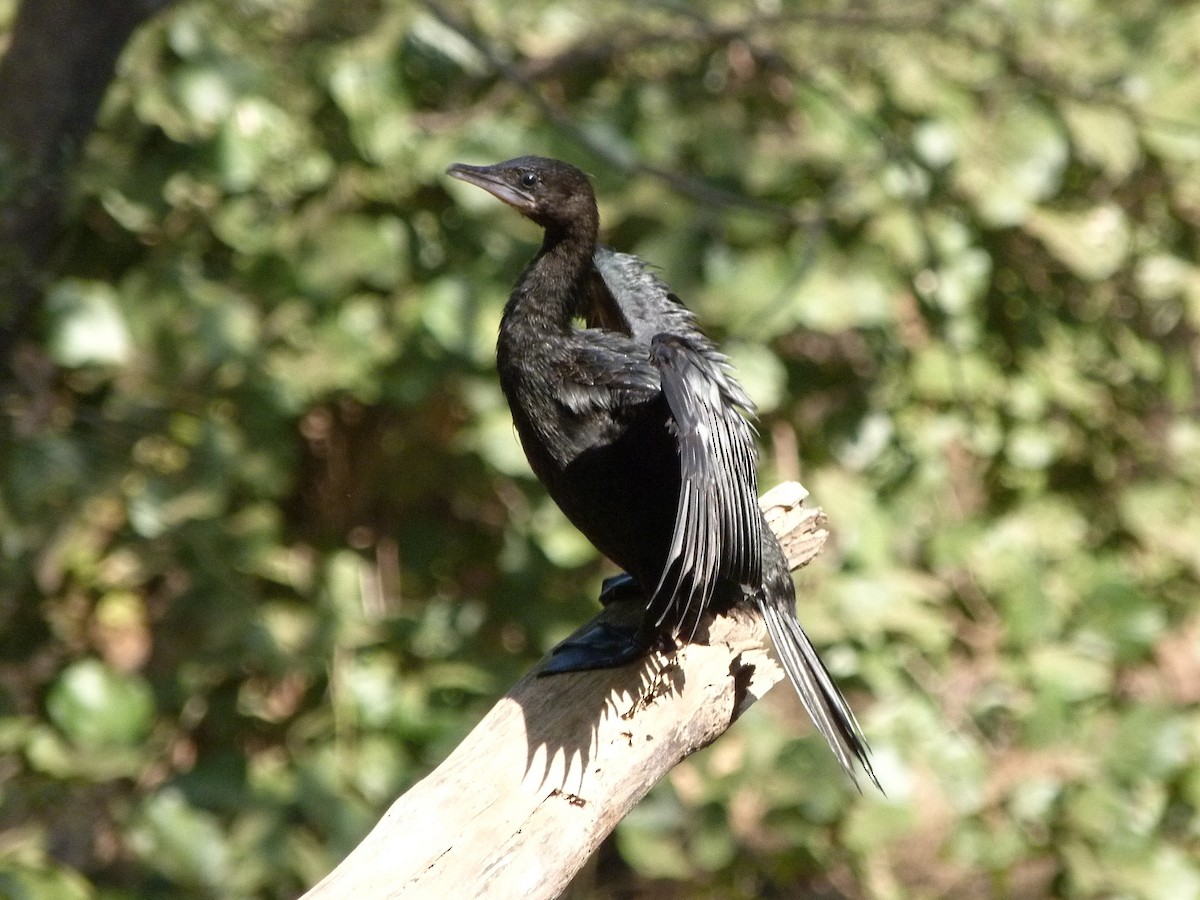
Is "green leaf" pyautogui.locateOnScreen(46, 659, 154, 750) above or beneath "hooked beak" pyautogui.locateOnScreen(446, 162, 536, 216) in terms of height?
beneath

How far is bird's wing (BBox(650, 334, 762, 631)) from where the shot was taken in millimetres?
2184

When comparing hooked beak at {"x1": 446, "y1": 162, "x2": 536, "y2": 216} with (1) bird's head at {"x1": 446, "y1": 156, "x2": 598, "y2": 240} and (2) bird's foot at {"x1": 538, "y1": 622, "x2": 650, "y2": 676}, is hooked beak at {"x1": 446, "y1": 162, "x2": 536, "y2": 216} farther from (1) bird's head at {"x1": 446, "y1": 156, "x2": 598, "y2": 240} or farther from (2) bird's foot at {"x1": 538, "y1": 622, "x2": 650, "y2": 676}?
(2) bird's foot at {"x1": 538, "y1": 622, "x2": 650, "y2": 676}

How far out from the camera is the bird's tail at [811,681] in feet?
8.24

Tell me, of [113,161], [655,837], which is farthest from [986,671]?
[113,161]

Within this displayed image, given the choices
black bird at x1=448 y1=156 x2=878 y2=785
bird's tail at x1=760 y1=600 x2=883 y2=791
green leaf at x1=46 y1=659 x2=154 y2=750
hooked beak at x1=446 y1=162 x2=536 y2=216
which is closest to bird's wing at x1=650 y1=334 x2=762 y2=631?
black bird at x1=448 y1=156 x2=878 y2=785

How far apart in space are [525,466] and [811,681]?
119cm

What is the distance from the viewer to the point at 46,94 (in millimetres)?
2826

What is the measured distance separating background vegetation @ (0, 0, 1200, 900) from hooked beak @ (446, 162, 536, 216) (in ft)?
1.95

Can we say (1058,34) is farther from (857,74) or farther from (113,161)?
(113,161)

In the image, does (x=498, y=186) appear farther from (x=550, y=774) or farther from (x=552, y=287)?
(x=550, y=774)

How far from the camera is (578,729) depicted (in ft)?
7.59

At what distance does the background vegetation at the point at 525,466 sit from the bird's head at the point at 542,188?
0.60m

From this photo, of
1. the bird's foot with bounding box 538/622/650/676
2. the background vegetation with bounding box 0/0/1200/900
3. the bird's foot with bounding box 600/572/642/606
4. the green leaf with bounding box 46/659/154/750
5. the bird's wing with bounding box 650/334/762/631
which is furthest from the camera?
A: the background vegetation with bounding box 0/0/1200/900

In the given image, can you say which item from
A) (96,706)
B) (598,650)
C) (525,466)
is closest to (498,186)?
(598,650)
